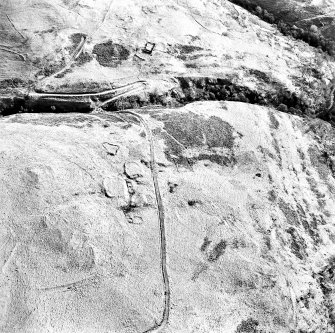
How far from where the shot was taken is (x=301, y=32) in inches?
1367

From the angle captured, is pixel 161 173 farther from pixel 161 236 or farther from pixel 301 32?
pixel 301 32

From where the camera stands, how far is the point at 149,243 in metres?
22.2

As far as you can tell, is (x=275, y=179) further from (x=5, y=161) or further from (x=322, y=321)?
(x=5, y=161)

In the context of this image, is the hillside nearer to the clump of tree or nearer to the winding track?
the winding track

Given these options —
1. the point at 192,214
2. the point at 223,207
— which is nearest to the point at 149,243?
the point at 192,214

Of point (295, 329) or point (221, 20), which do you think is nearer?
point (295, 329)

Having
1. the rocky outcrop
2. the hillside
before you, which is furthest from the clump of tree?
the rocky outcrop

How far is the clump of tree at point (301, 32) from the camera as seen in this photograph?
34375mm

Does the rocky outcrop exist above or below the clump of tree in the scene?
below

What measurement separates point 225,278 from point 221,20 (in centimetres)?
2020

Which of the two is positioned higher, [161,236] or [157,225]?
[157,225]

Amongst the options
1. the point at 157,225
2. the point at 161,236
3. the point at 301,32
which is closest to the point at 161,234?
the point at 161,236

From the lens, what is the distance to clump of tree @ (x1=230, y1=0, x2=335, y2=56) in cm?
3438

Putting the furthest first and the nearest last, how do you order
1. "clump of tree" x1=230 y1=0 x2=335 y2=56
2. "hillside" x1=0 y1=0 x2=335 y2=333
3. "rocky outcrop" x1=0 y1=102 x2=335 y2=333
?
1. "clump of tree" x1=230 y1=0 x2=335 y2=56
2. "hillside" x1=0 y1=0 x2=335 y2=333
3. "rocky outcrop" x1=0 y1=102 x2=335 y2=333
